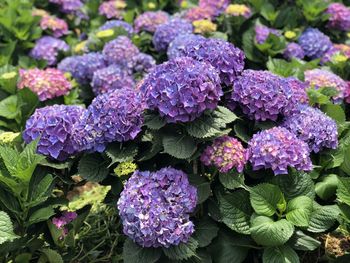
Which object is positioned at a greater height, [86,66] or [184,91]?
[184,91]

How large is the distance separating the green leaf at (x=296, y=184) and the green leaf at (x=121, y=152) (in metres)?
0.66

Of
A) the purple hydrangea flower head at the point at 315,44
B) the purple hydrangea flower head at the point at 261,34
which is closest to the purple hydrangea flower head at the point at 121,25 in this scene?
the purple hydrangea flower head at the point at 261,34

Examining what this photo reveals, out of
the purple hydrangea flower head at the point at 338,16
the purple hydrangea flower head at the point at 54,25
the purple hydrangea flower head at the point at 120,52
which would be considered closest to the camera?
the purple hydrangea flower head at the point at 120,52

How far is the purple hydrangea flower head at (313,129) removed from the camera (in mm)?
2508

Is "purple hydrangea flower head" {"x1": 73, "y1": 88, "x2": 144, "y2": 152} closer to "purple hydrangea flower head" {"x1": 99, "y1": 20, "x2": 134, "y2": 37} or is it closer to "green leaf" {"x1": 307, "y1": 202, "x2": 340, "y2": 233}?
"green leaf" {"x1": 307, "y1": 202, "x2": 340, "y2": 233}

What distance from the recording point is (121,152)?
2.38m

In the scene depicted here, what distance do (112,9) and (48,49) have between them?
73 centimetres

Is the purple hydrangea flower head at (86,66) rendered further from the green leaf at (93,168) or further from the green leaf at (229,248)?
the green leaf at (229,248)

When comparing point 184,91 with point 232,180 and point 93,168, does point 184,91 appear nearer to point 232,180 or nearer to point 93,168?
point 232,180

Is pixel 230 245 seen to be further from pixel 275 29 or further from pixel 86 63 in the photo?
pixel 275 29

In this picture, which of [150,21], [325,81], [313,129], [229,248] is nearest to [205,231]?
[229,248]

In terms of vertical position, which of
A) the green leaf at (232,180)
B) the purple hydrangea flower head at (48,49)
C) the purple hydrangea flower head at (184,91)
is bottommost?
the purple hydrangea flower head at (48,49)

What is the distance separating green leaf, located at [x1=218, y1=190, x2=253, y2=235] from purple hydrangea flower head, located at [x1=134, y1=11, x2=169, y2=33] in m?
2.28

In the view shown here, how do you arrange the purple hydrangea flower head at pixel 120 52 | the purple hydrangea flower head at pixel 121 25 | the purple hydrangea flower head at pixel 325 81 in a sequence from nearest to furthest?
1. the purple hydrangea flower head at pixel 325 81
2. the purple hydrangea flower head at pixel 120 52
3. the purple hydrangea flower head at pixel 121 25
